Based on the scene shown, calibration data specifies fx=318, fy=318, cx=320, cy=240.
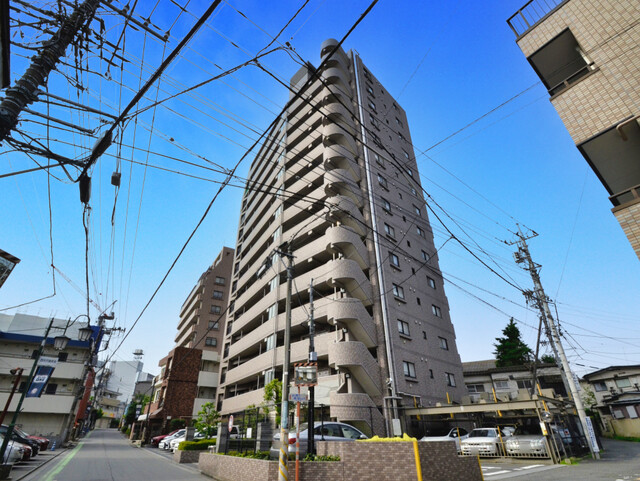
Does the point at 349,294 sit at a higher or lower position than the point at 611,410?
higher

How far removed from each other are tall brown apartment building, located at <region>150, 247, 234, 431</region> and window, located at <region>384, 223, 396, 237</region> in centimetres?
1703

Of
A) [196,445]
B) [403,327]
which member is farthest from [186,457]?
[403,327]

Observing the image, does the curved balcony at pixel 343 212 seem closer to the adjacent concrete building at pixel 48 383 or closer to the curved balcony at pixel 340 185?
the curved balcony at pixel 340 185

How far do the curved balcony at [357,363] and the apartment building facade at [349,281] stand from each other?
0.22 feet

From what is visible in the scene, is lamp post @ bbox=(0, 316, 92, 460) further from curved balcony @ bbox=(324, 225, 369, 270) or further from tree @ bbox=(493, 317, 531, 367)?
tree @ bbox=(493, 317, 531, 367)

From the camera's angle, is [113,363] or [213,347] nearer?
[213,347]

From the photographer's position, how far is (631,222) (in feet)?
26.9

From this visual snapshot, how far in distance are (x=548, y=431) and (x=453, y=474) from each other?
8.38m

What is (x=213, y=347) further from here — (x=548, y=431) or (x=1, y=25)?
(x=1, y=25)

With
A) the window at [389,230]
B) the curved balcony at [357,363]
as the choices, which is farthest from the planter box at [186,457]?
the window at [389,230]

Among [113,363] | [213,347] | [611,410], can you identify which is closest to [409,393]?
[611,410]


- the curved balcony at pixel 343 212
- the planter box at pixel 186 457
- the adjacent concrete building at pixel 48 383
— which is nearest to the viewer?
the planter box at pixel 186 457

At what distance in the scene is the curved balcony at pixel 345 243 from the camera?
23.8 m

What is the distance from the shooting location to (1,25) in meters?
5.73
